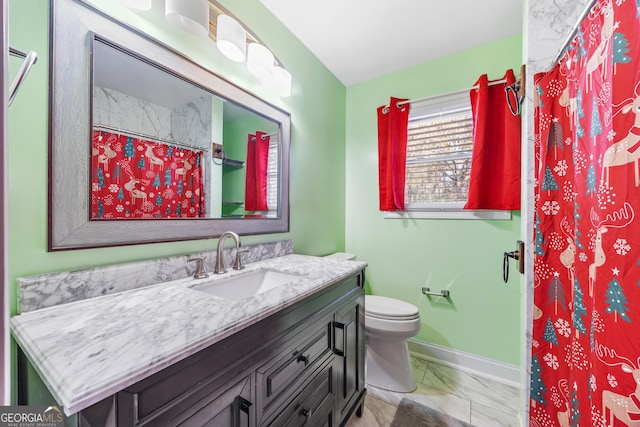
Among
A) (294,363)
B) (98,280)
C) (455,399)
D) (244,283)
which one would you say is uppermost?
(98,280)

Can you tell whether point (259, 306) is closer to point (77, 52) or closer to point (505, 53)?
point (77, 52)

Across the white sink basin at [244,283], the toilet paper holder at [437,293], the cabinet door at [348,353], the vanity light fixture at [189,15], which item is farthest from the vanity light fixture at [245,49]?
the toilet paper holder at [437,293]

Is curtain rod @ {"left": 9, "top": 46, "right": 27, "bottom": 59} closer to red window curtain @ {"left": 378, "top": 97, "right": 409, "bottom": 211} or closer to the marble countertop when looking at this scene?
the marble countertop

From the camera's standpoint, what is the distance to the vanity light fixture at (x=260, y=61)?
1.38 metres

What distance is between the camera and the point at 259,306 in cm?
78

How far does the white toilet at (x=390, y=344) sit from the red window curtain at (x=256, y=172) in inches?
40.6

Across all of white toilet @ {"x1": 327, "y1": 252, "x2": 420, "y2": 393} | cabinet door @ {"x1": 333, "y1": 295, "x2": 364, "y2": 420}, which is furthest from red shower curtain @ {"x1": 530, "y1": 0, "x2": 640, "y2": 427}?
cabinet door @ {"x1": 333, "y1": 295, "x2": 364, "y2": 420}

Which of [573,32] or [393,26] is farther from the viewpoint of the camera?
[393,26]

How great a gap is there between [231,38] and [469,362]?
8.60 feet

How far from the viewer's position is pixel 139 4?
3.10 feet

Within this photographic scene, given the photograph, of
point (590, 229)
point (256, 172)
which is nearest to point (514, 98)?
point (590, 229)

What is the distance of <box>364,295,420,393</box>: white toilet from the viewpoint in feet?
5.31

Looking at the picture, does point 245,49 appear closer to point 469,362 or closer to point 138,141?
point 138,141

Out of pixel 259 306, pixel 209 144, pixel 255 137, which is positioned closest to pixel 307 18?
pixel 255 137
